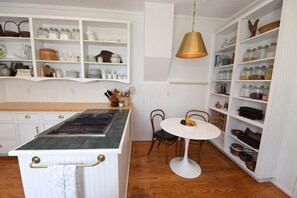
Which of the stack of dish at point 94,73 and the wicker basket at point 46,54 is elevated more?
the wicker basket at point 46,54

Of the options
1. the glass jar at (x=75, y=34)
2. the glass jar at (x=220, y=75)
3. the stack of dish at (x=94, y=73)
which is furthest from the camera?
the glass jar at (x=220, y=75)

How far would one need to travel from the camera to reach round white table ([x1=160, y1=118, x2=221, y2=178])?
5.24 ft

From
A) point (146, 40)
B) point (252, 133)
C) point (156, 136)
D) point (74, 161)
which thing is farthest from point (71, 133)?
point (252, 133)

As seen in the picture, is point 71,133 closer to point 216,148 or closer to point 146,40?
point 146,40

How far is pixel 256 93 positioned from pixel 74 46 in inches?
127

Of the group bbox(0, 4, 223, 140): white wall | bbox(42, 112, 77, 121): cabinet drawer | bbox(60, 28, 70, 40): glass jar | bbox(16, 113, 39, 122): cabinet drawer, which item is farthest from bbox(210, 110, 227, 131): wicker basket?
bbox(16, 113, 39, 122): cabinet drawer

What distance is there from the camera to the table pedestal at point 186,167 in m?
1.88

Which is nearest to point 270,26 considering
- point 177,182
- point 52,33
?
point 177,182

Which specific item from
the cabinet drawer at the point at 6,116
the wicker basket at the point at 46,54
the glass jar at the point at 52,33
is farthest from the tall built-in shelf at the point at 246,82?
the cabinet drawer at the point at 6,116

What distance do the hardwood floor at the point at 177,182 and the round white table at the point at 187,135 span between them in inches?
3.6

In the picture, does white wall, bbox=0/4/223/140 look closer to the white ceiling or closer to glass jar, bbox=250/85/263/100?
the white ceiling

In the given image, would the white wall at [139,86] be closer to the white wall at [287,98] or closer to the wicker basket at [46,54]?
the wicker basket at [46,54]

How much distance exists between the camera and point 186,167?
6.44ft

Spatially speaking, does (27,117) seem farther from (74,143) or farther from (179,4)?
(179,4)
